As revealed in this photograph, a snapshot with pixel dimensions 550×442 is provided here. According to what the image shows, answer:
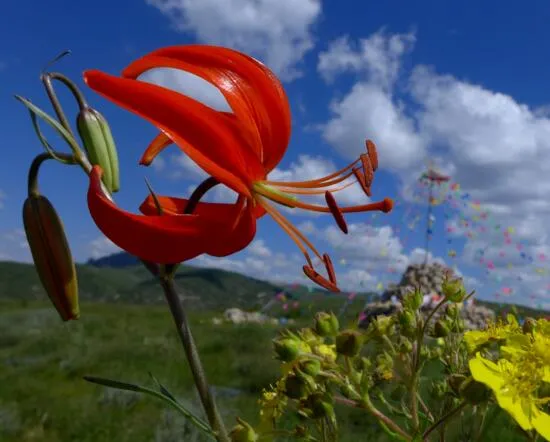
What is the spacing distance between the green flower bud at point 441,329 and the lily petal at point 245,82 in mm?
691

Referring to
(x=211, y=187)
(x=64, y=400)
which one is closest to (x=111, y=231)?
(x=211, y=187)

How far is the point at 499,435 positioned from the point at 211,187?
509cm

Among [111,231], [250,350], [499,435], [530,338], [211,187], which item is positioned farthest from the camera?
[250,350]

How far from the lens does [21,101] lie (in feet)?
4.20

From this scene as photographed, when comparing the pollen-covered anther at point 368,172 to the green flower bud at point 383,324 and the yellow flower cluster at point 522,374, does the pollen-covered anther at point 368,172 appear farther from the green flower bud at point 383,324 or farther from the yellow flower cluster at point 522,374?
the yellow flower cluster at point 522,374

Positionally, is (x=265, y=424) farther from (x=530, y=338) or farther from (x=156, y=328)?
(x=156, y=328)

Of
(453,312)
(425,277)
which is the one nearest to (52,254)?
(453,312)

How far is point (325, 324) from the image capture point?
1.48 metres

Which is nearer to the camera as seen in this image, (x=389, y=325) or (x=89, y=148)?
(x=89, y=148)

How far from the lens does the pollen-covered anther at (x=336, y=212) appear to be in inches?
51.6

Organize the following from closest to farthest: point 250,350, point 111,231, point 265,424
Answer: point 111,231 < point 265,424 < point 250,350

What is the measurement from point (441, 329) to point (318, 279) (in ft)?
2.14

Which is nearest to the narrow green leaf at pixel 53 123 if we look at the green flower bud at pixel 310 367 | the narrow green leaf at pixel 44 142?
the narrow green leaf at pixel 44 142

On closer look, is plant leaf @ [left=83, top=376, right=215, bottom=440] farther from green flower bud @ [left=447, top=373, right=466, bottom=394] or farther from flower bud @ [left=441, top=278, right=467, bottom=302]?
flower bud @ [left=441, top=278, right=467, bottom=302]
